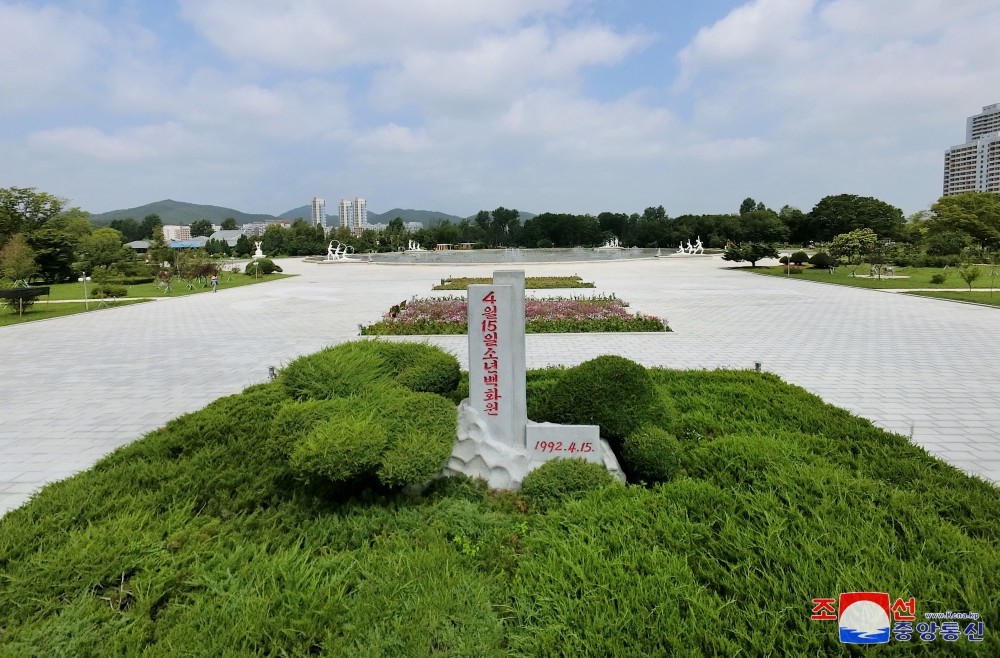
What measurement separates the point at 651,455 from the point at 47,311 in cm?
1786

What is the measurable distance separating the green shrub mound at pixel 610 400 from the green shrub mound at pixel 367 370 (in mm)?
1062

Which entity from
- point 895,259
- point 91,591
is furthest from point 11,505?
point 895,259

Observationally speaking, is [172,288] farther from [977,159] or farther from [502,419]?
[977,159]

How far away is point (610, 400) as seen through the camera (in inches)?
158

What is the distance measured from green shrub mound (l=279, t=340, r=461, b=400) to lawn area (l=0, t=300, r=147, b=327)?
12613 millimetres

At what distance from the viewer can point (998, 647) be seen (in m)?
1.97

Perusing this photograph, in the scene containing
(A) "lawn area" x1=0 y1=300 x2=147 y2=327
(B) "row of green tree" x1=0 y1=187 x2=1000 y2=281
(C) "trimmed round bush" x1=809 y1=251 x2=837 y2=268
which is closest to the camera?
(A) "lawn area" x1=0 y1=300 x2=147 y2=327

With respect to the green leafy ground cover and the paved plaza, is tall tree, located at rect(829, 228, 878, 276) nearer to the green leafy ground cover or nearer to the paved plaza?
the paved plaza

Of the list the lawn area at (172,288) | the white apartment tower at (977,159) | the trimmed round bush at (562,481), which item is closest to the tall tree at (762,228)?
the white apartment tower at (977,159)

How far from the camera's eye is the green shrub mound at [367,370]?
4.07 metres

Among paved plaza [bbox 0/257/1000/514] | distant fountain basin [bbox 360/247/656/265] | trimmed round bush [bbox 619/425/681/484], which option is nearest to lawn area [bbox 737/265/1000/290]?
paved plaza [bbox 0/257/1000/514]

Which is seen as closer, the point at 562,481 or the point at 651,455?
the point at 562,481

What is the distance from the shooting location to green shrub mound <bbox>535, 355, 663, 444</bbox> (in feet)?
13.0

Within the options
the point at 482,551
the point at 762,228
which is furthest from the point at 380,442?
the point at 762,228
